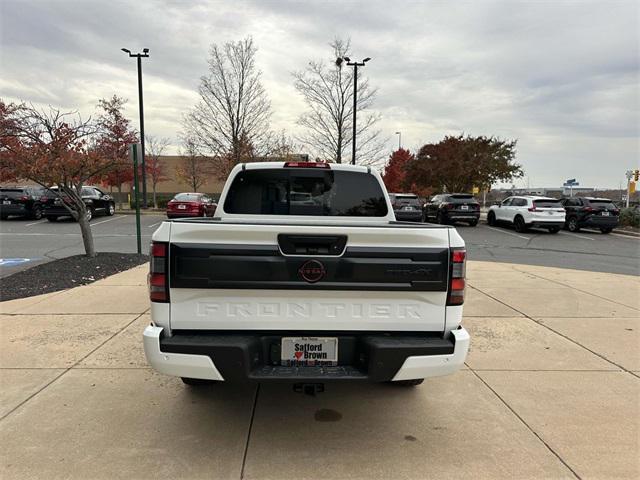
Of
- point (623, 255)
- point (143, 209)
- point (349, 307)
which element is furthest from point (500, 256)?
point (143, 209)

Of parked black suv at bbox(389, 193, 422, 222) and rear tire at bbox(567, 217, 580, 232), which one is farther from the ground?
parked black suv at bbox(389, 193, 422, 222)

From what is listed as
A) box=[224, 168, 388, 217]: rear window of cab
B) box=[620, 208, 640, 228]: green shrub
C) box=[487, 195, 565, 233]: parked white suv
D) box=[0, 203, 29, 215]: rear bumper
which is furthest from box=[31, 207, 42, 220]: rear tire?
box=[620, 208, 640, 228]: green shrub

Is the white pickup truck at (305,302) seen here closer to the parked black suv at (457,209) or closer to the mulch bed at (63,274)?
the mulch bed at (63,274)

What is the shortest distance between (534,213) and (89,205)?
21.6 m

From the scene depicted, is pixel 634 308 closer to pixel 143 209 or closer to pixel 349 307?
pixel 349 307

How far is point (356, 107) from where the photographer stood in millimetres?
23031

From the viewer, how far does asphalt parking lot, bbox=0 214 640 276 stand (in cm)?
1138

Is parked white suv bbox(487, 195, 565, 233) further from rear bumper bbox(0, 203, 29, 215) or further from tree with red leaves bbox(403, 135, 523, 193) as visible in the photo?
rear bumper bbox(0, 203, 29, 215)

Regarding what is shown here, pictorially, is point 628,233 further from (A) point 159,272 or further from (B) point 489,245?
(A) point 159,272

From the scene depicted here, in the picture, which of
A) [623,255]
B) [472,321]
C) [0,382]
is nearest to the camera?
[0,382]

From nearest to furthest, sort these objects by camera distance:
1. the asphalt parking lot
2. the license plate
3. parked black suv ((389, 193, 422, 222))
A: 1. the license plate
2. the asphalt parking lot
3. parked black suv ((389, 193, 422, 222))

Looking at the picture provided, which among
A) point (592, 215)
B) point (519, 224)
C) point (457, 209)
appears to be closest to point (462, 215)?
point (457, 209)

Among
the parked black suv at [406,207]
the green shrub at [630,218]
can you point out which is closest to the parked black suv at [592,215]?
the green shrub at [630,218]

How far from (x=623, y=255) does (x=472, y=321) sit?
34.3 ft
